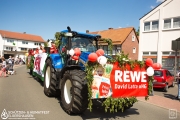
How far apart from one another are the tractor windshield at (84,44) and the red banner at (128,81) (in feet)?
6.98

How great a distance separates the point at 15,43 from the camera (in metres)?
60.2

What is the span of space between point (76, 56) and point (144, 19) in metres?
18.8

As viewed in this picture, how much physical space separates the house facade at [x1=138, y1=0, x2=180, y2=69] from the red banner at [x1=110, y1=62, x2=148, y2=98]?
15.9 meters

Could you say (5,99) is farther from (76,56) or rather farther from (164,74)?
(164,74)

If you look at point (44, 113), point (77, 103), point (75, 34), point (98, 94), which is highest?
point (75, 34)

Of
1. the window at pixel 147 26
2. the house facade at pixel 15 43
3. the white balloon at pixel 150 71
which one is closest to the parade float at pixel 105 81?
the white balloon at pixel 150 71

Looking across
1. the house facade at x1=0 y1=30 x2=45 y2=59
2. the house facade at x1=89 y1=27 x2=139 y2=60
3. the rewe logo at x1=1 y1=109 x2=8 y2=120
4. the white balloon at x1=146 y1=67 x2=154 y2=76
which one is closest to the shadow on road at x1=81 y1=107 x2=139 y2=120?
the white balloon at x1=146 y1=67 x2=154 y2=76

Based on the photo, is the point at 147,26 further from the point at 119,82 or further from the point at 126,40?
the point at 119,82

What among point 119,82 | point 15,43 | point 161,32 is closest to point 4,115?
point 119,82

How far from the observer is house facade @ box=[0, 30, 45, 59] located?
190ft

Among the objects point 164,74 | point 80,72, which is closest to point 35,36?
point 164,74

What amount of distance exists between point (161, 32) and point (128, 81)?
56.5ft

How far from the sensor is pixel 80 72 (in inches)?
206

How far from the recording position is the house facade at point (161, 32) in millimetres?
19516
